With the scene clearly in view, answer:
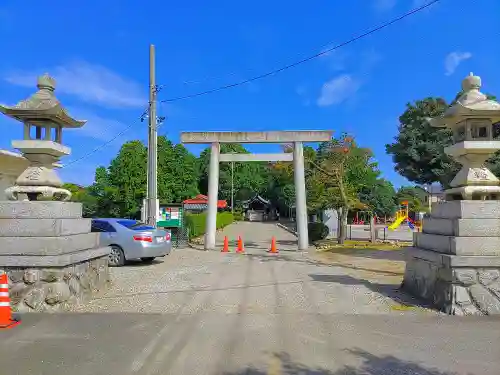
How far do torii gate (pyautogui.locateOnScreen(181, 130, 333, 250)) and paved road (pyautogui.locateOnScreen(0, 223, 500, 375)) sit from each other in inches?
358

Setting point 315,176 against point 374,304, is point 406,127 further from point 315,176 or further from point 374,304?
point 374,304

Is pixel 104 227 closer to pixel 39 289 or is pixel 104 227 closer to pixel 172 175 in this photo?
pixel 39 289

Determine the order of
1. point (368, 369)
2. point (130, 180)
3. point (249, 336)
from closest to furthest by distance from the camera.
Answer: point (368, 369), point (249, 336), point (130, 180)

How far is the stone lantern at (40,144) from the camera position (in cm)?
684

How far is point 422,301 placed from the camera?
6812mm

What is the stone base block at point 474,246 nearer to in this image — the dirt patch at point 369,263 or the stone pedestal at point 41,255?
the dirt patch at point 369,263

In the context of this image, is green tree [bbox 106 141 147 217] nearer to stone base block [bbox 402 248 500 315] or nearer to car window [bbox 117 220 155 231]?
car window [bbox 117 220 155 231]

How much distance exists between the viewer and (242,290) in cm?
810

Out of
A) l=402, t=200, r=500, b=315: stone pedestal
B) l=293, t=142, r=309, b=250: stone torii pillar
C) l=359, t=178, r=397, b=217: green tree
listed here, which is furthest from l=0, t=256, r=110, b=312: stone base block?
l=359, t=178, r=397, b=217: green tree

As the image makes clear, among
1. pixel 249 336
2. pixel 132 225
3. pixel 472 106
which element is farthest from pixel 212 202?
pixel 249 336

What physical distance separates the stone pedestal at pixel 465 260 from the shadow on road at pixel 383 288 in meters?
0.24

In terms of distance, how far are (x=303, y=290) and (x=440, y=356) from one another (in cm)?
388

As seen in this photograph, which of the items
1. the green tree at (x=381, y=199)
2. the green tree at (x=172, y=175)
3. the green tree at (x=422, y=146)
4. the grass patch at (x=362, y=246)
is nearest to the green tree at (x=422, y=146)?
the green tree at (x=422, y=146)

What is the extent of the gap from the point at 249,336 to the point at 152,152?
44.1 ft
